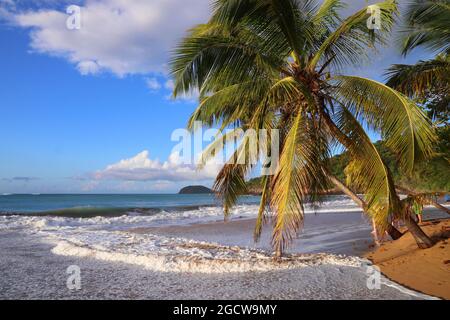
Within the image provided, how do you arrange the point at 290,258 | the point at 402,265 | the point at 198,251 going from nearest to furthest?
1. the point at 402,265
2. the point at 290,258
3. the point at 198,251

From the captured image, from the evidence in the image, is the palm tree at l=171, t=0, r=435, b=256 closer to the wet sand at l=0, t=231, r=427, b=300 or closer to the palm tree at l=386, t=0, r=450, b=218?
the wet sand at l=0, t=231, r=427, b=300

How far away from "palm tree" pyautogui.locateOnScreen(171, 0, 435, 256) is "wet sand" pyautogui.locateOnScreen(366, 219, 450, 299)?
0.51 meters

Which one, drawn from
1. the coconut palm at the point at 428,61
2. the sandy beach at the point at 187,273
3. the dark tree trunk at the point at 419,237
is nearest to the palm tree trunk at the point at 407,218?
the dark tree trunk at the point at 419,237

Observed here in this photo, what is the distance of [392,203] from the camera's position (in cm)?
613

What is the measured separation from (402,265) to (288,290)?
289 centimetres

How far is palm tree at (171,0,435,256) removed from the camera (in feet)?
20.2

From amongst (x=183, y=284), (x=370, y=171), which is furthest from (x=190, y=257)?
(x=370, y=171)

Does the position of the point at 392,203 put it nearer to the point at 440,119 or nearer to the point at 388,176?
the point at 388,176

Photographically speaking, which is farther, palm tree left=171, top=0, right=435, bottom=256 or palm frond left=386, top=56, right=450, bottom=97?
palm frond left=386, top=56, right=450, bottom=97

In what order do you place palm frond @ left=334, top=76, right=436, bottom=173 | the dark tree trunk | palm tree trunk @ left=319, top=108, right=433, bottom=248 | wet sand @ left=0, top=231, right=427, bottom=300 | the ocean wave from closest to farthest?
wet sand @ left=0, top=231, right=427, bottom=300 → palm frond @ left=334, top=76, right=436, bottom=173 → palm tree trunk @ left=319, top=108, right=433, bottom=248 → the ocean wave → the dark tree trunk

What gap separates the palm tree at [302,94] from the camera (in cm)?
615

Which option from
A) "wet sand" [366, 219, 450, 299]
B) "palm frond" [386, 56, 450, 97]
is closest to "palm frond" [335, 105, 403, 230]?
"wet sand" [366, 219, 450, 299]

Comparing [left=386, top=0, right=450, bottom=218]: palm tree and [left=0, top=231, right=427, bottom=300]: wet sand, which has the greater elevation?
[left=386, top=0, right=450, bottom=218]: palm tree
